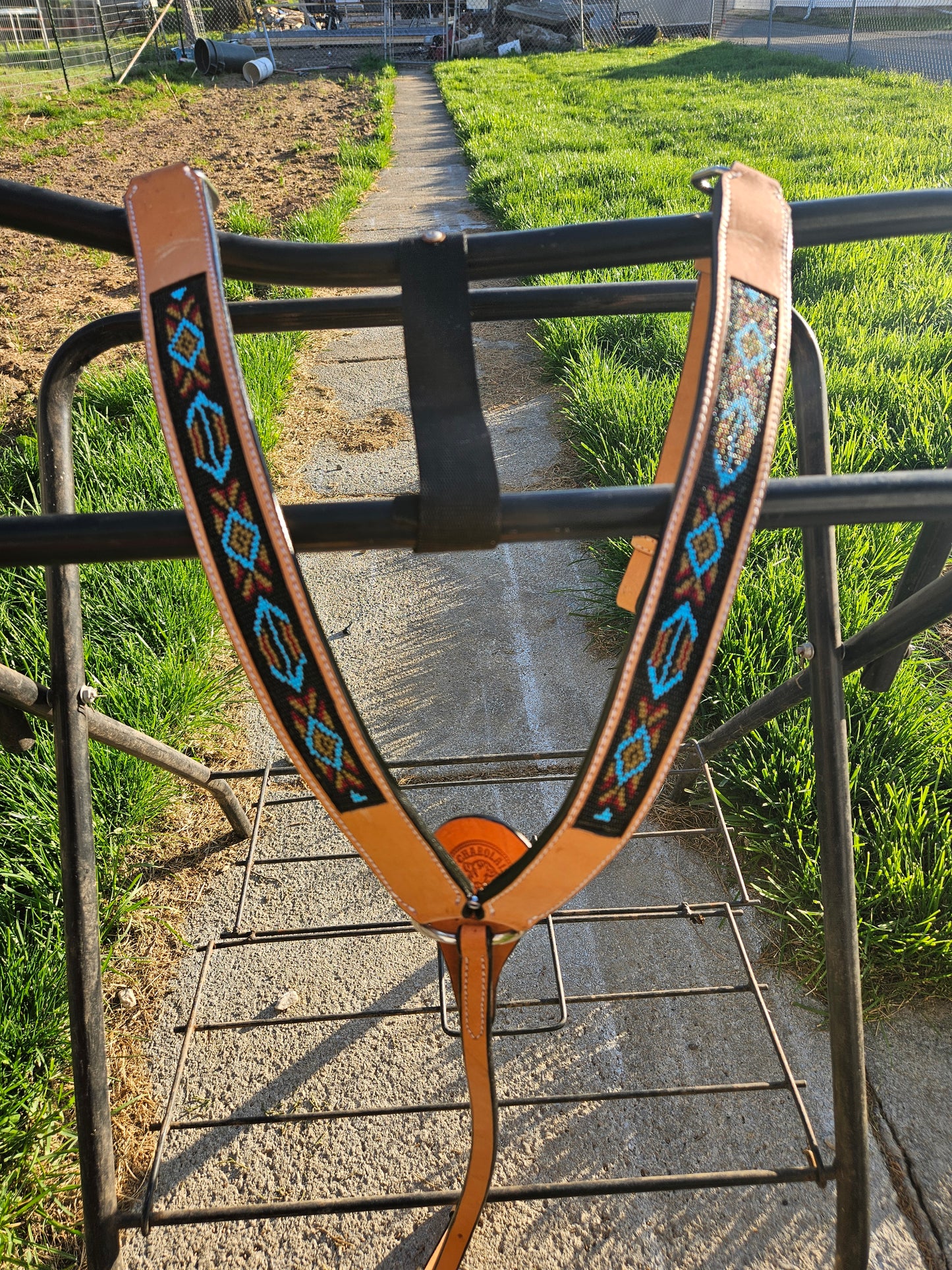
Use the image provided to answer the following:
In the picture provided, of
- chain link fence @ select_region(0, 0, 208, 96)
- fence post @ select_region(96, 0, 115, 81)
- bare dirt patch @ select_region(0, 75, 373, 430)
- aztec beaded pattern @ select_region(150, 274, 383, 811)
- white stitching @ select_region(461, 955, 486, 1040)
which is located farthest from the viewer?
fence post @ select_region(96, 0, 115, 81)

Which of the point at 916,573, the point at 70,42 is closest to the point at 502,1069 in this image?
the point at 916,573

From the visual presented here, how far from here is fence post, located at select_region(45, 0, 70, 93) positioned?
1650cm

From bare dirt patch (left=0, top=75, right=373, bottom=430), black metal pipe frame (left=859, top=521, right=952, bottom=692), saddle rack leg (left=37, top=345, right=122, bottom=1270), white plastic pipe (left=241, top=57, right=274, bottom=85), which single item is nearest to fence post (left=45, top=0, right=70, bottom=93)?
bare dirt patch (left=0, top=75, right=373, bottom=430)

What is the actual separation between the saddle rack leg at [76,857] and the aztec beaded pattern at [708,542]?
71cm

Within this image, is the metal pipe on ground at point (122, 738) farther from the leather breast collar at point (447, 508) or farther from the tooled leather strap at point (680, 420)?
the tooled leather strap at point (680, 420)

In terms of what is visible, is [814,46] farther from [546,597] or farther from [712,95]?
[546,597]

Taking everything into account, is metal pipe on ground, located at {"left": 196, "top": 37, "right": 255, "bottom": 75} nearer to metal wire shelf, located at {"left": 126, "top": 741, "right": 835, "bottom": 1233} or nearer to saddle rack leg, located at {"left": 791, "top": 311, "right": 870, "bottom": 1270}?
metal wire shelf, located at {"left": 126, "top": 741, "right": 835, "bottom": 1233}

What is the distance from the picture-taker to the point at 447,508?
2.58ft

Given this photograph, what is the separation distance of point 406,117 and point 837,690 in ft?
47.6

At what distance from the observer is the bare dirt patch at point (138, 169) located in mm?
5441

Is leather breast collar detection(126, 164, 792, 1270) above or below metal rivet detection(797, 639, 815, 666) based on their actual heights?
above

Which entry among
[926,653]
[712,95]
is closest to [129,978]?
[926,653]

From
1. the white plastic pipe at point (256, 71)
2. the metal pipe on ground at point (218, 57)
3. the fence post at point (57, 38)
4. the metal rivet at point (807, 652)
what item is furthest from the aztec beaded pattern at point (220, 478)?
the metal pipe on ground at point (218, 57)

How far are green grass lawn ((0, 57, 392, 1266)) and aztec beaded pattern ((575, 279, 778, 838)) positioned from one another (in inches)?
49.7
